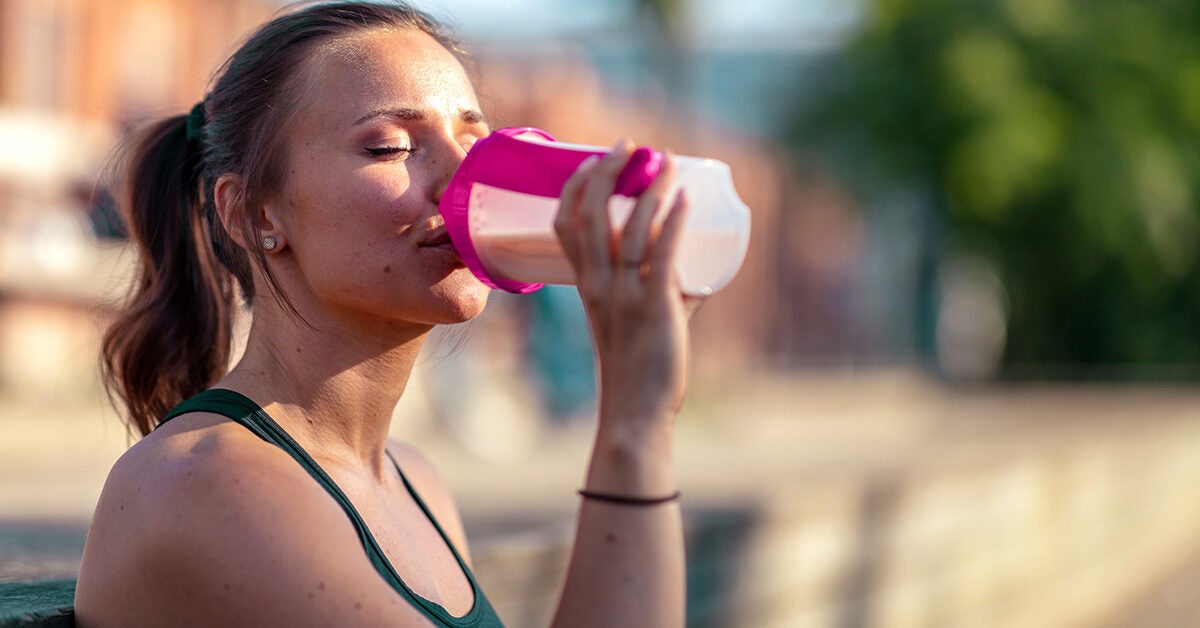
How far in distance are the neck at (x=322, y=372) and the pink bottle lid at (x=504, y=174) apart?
183 millimetres

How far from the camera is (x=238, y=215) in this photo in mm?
1938

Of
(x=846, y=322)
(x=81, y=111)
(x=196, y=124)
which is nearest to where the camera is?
(x=196, y=124)

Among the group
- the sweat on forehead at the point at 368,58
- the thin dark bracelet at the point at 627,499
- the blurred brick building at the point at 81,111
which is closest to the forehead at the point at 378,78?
the sweat on forehead at the point at 368,58

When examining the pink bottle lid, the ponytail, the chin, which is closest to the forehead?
the pink bottle lid

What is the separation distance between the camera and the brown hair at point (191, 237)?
1946 millimetres

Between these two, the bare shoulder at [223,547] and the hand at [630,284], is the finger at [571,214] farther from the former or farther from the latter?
the bare shoulder at [223,547]

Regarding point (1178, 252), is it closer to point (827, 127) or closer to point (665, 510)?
point (827, 127)

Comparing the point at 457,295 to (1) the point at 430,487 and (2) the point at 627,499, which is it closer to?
(2) the point at 627,499

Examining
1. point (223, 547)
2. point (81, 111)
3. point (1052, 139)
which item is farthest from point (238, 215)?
point (1052, 139)

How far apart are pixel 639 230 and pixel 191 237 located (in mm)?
908

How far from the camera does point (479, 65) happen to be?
2.42 meters

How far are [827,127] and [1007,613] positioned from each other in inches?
1005

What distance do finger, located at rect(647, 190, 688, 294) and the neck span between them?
0.54 metres

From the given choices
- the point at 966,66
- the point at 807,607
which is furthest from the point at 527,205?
the point at 966,66
